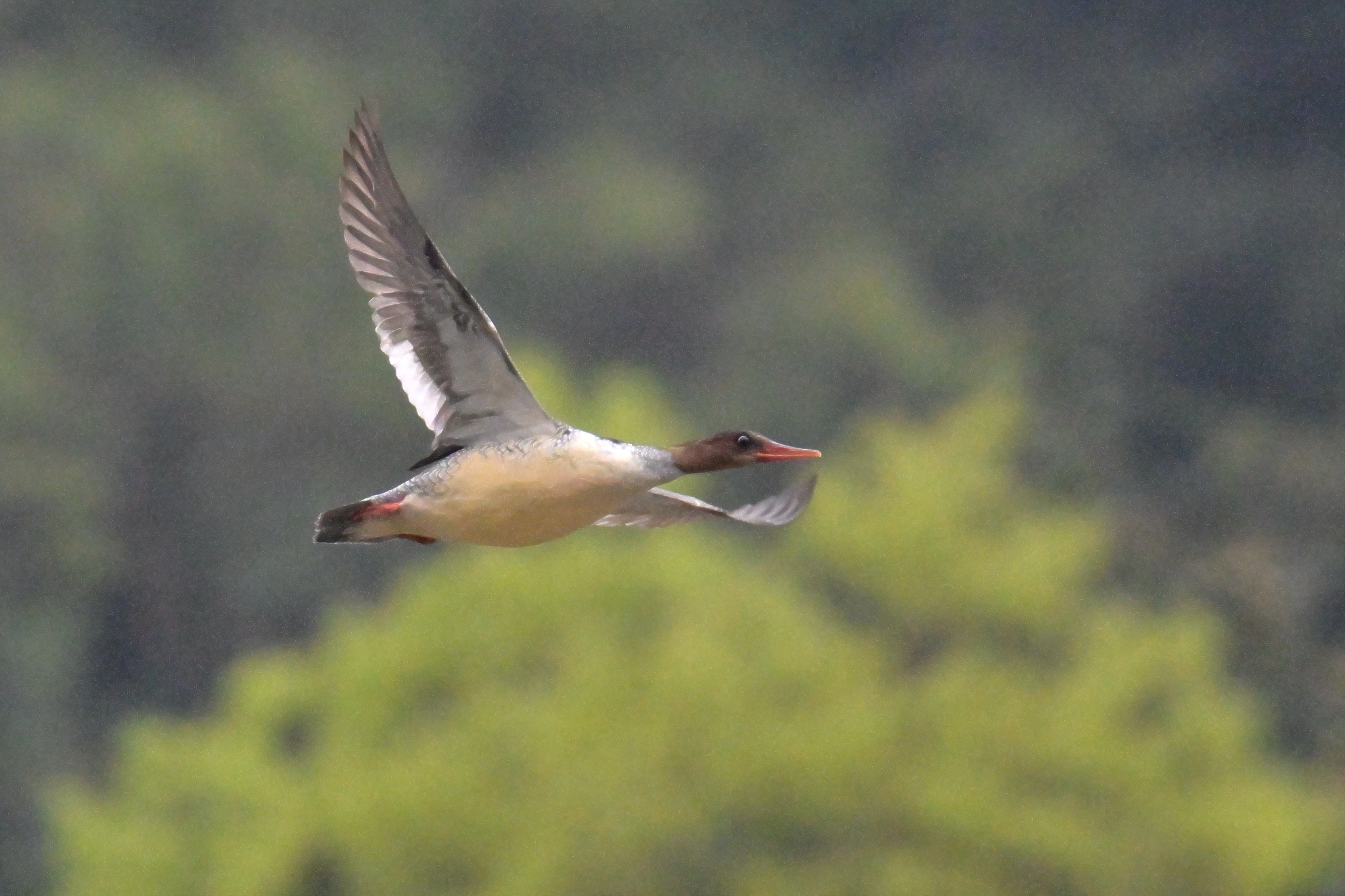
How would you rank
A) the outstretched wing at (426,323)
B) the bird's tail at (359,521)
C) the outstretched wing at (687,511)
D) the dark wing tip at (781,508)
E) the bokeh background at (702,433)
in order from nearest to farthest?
the bird's tail at (359,521) < the outstretched wing at (426,323) < the outstretched wing at (687,511) < the dark wing tip at (781,508) < the bokeh background at (702,433)

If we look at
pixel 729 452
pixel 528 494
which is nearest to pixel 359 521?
pixel 528 494

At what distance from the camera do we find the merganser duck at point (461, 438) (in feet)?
24.2

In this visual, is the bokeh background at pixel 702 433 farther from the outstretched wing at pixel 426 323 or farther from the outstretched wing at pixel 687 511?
the outstretched wing at pixel 426 323

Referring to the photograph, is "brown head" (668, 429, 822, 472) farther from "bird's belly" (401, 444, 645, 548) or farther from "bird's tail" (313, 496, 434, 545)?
"bird's tail" (313, 496, 434, 545)

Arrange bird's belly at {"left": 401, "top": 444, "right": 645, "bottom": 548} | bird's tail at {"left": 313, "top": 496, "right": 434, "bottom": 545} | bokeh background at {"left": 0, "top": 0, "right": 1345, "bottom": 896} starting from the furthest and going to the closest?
bokeh background at {"left": 0, "top": 0, "right": 1345, "bottom": 896} < bird's tail at {"left": 313, "top": 496, "right": 434, "bottom": 545} < bird's belly at {"left": 401, "top": 444, "right": 645, "bottom": 548}

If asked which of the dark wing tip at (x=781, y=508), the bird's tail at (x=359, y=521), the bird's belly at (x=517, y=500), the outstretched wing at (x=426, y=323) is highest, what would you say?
the dark wing tip at (x=781, y=508)

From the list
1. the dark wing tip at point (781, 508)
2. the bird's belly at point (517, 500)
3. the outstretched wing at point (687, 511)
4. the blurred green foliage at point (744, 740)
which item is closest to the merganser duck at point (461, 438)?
the bird's belly at point (517, 500)

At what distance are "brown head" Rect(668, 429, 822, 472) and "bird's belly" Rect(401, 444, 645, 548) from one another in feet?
0.74

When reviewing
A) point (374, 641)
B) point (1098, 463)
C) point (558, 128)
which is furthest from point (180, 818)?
point (558, 128)

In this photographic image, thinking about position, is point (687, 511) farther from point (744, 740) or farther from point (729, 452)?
point (744, 740)

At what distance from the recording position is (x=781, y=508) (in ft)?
29.5

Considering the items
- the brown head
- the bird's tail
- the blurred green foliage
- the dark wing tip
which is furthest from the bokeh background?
the bird's tail

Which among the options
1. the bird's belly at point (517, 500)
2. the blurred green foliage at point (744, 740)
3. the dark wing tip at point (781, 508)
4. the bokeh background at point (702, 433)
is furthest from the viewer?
the bokeh background at point (702, 433)

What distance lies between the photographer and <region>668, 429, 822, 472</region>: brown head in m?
7.54
